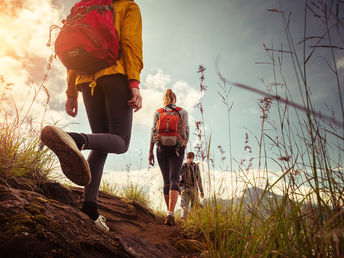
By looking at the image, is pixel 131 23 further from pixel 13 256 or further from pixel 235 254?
pixel 235 254

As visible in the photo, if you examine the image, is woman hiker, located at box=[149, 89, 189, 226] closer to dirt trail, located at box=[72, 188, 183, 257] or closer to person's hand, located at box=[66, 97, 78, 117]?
dirt trail, located at box=[72, 188, 183, 257]

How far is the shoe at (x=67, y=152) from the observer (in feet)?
4.03

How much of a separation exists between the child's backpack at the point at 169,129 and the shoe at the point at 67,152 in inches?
83.9

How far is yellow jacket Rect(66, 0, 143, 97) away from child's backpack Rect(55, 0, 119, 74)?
7 cm

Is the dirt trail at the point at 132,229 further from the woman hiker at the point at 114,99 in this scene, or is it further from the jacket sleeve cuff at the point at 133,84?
the jacket sleeve cuff at the point at 133,84

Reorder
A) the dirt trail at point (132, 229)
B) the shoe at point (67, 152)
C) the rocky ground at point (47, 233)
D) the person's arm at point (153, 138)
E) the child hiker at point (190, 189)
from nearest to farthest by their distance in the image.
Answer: the rocky ground at point (47, 233), the shoe at point (67, 152), the dirt trail at point (132, 229), the child hiker at point (190, 189), the person's arm at point (153, 138)

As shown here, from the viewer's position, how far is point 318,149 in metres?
1.17

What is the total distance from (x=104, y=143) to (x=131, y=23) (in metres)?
1.20

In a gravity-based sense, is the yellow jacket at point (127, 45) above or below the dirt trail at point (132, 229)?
above

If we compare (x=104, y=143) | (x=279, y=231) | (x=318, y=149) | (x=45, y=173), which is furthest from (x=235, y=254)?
(x=45, y=173)

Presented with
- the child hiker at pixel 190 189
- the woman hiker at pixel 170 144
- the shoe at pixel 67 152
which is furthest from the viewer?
the woman hiker at pixel 170 144

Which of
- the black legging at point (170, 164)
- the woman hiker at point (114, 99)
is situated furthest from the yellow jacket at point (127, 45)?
the black legging at point (170, 164)

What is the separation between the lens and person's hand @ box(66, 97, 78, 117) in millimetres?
2182

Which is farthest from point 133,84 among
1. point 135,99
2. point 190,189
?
point 190,189
